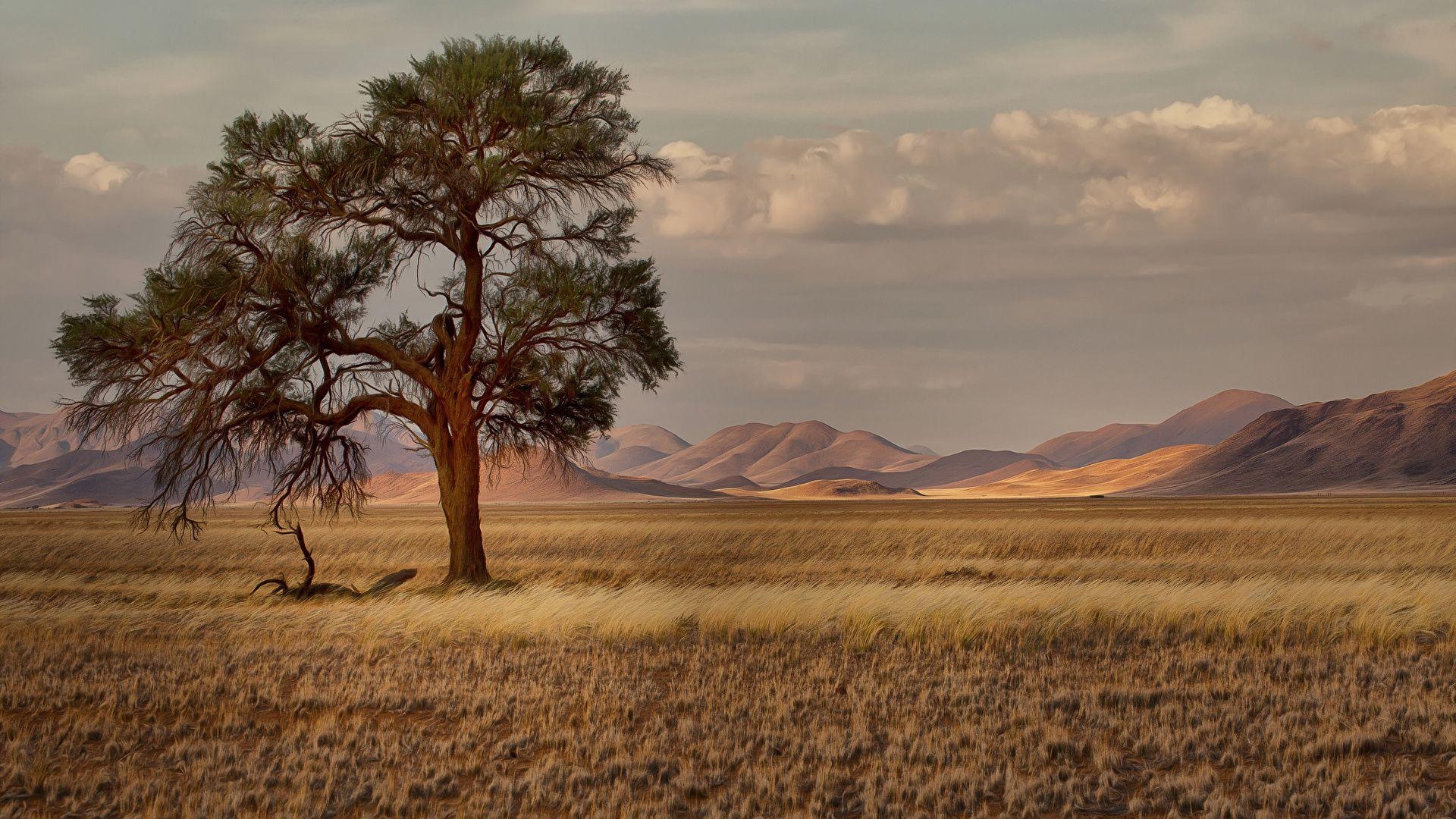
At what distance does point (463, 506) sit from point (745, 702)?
56.2 ft

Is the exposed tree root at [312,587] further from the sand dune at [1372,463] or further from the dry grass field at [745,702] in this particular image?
the sand dune at [1372,463]

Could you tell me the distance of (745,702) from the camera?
13133mm

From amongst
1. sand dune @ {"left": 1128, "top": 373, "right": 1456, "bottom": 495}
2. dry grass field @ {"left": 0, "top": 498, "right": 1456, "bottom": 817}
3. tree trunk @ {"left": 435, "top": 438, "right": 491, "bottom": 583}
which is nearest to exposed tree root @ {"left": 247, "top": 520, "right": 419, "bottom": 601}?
dry grass field @ {"left": 0, "top": 498, "right": 1456, "bottom": 817}

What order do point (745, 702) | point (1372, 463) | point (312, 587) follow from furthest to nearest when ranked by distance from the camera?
1. point (1372, 463)
2. point (312, 587)
3. point (745, 702)

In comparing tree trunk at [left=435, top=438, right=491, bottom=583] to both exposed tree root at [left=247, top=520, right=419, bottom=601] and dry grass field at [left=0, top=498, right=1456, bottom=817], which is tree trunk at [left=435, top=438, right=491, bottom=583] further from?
dry grass field at [left=0, top=498, right=1456, bottom=817]

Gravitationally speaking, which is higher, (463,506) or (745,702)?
(463,506)

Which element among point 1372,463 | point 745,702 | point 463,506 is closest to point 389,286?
point 463,506

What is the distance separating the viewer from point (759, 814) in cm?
922

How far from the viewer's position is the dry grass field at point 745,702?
9828 mm

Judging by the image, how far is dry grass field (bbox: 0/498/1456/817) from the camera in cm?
983

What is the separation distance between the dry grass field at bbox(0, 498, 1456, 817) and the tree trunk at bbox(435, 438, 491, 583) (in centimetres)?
234

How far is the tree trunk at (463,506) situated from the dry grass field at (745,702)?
7.68 feet

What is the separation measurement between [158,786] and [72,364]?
20.4 m

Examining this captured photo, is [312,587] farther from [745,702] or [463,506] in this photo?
[745,702]
